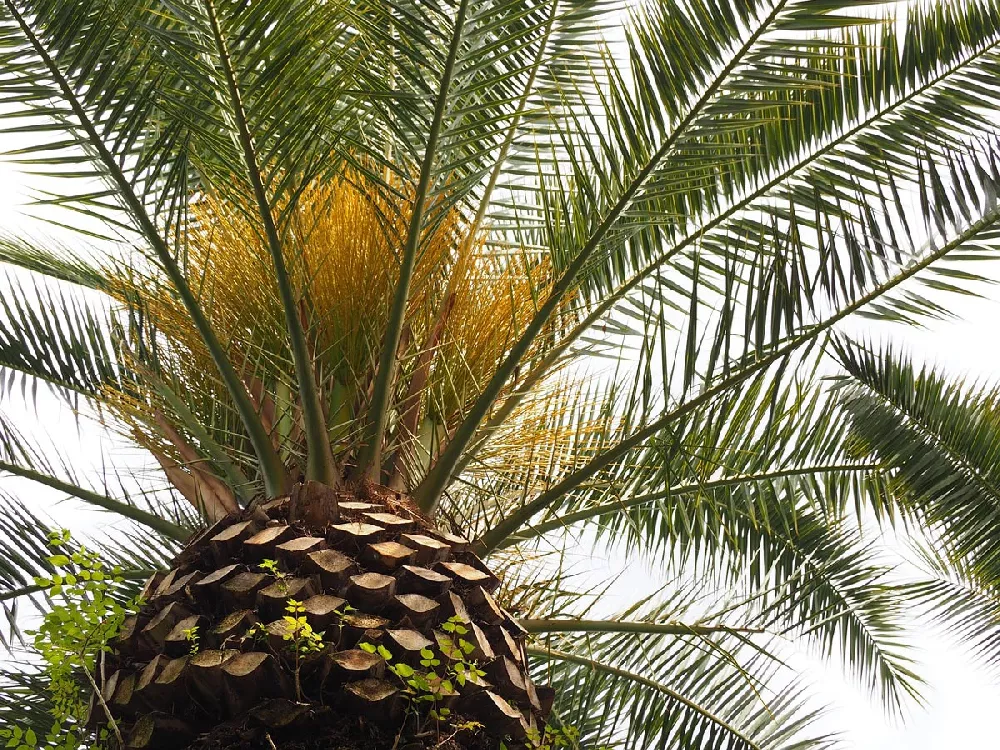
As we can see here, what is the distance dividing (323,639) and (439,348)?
4.07ft

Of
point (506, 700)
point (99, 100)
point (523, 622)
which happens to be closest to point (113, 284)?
point (99, 100)

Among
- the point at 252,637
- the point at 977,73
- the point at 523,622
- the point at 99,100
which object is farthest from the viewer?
the point at 977,73

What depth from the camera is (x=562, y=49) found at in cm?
438

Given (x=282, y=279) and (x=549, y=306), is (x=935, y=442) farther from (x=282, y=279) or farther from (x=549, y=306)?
(x=282, y=279)

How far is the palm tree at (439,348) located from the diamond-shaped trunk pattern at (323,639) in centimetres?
1

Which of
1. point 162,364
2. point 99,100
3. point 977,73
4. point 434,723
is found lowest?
point 434,723

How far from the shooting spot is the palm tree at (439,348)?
2.80 metres

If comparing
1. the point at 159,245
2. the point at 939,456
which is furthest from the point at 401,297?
the point at 939,456

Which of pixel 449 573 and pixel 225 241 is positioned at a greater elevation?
pixel 225 241

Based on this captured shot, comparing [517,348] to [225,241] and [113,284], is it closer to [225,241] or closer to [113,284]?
[225,241]

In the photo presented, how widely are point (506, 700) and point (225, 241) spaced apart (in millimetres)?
1918

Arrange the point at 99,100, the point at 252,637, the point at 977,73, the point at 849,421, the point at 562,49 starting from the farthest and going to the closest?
the point at 562,49 → the point at 849,421 → the point at 977,73 → the point at 99,100 → the point at 252,637

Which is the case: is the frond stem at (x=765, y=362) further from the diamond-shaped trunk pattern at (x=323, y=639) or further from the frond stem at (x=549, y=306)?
the diamond-shaped trunk pattern at (x=323, y=639)

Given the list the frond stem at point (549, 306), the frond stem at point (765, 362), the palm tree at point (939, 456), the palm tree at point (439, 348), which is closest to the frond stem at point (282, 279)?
the palm tree at point (439, 348)
